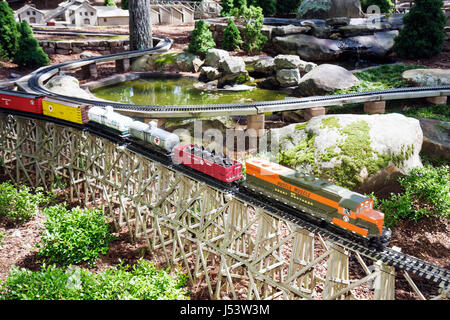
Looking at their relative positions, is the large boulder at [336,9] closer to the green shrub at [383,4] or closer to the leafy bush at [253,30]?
the green shrub at [383,4]

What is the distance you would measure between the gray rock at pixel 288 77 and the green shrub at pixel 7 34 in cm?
1640

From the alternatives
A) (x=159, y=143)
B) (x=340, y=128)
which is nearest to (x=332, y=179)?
(x=340, y=128)

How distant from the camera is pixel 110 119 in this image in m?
13.0

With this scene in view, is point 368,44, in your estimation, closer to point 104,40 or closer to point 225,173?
point 104,40

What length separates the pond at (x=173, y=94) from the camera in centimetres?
2252

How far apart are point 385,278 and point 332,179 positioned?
5.58 metres

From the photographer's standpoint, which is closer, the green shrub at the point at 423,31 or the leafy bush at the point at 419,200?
the leafy bush at the point at 419,200

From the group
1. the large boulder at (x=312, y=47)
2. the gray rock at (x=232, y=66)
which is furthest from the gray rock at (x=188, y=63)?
the large boulder at (x=312, y=47)

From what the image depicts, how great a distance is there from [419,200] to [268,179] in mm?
5863

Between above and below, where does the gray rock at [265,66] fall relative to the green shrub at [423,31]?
below

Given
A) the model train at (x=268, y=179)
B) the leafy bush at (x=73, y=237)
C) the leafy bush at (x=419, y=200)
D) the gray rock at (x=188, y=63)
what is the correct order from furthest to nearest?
1. the gray rock at (x=188, y=63)
2. the leafy bush at (x=419, y=200)
3. the leafy bush at (x=73, y=237)
4. the model train at (x=268, y=179)

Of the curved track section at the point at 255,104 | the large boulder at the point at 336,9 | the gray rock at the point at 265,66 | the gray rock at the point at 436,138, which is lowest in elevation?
the gray rock at the point at 436,138


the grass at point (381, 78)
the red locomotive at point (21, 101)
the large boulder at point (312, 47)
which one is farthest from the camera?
the large boulder at point (312, 47)

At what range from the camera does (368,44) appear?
2708 centimetres
